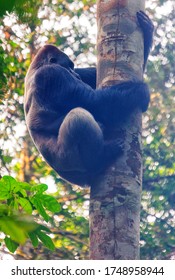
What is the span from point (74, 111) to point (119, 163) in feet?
3.83

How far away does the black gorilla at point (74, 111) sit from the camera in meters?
3.79

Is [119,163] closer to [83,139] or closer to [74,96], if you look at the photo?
[83,139]

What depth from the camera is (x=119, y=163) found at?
324 cm

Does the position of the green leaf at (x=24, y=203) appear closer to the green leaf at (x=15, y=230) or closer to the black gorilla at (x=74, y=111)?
the green leaf at (x=15, y=230)

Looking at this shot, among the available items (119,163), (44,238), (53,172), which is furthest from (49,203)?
(53,172)

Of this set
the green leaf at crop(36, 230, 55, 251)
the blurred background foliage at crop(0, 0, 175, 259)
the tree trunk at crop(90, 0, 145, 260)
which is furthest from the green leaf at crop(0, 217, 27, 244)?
the blurred background foliage at crop(0, 0, 175, 259)

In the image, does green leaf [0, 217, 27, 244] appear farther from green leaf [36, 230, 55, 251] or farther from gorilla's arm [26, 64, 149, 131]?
gorilla's arm [26, 64, 149, 131]

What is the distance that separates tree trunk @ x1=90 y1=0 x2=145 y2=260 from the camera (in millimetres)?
2911

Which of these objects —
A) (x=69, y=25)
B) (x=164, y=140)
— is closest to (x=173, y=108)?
(x=164, y=140)

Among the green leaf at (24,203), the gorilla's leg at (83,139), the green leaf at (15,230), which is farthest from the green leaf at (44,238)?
the gorilla's leg at (83,139)

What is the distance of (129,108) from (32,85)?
5.27 feet

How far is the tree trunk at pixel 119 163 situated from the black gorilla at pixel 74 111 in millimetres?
89

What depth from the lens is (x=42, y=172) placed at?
9117mm

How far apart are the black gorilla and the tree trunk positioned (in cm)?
9
